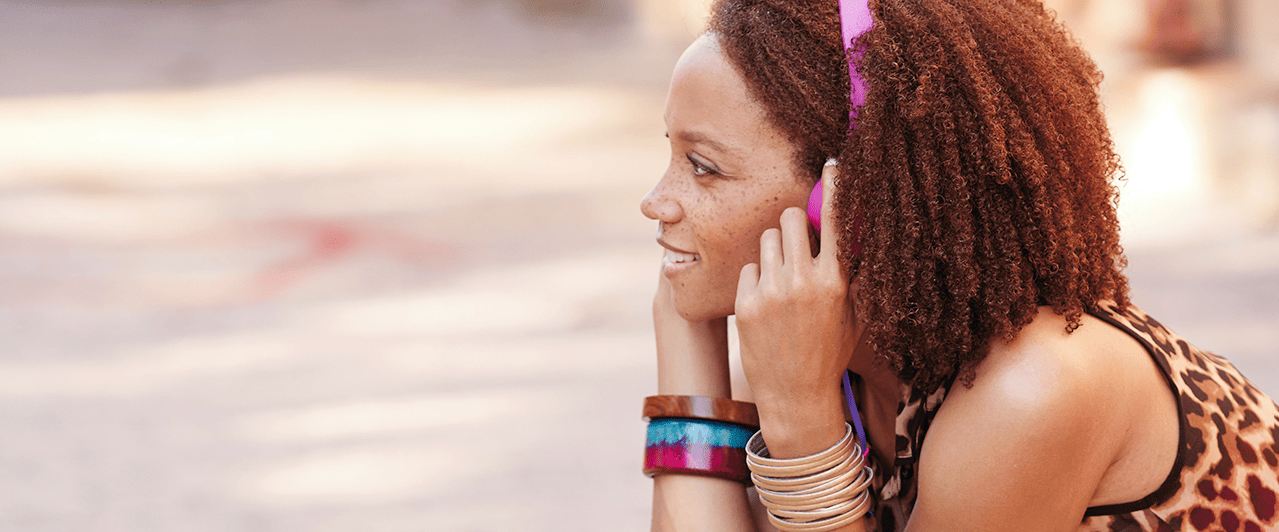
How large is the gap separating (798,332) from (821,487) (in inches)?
7.9

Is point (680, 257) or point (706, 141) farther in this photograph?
point (680, 257)

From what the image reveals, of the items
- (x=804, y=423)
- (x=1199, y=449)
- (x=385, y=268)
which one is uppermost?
(x=385, y=268)

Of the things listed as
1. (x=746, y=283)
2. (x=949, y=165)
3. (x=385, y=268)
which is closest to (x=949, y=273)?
(x=949, y=165)

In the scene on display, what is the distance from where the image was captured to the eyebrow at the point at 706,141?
1.50m

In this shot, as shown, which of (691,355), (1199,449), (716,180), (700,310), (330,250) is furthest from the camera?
(330,250)

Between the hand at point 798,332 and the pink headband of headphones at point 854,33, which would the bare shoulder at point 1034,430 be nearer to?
the hand at point 798,332

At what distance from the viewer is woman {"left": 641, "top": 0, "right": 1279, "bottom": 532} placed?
133 centimetres

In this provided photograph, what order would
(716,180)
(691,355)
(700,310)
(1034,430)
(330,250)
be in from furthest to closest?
(330,250), (691,355), (700,310), (716,180), (1034,430)

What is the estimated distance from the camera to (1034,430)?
1292 millimetres

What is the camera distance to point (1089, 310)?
1.42 meters

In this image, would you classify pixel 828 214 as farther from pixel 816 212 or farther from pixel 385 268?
pixel 385 268

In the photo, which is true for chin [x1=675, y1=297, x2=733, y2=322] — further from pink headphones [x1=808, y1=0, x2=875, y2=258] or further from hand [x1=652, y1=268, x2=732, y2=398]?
pink headphones [x1=808, y1=0, x2=875, y2=258]

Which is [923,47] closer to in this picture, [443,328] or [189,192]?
[443,328]

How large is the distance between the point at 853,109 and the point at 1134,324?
450mm
